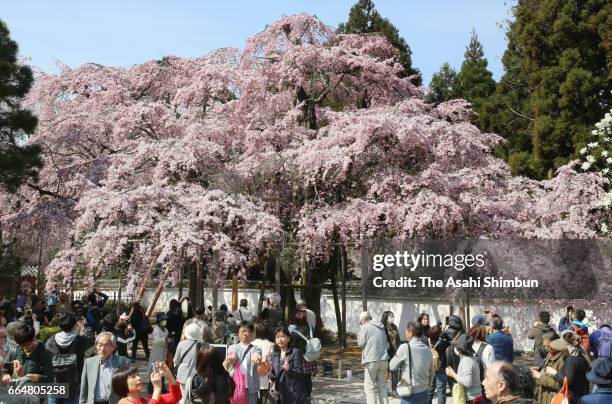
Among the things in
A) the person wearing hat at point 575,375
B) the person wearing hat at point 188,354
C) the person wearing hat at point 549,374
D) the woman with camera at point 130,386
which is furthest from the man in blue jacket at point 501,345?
the woman with camera at point 130,386

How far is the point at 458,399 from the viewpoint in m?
7.18

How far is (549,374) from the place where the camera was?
22.2 feet

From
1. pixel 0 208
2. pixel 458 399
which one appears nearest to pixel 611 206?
pixel 458 399

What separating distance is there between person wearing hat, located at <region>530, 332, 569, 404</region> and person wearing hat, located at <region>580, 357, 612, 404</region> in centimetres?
148

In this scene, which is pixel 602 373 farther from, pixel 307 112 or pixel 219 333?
pixel 307 112

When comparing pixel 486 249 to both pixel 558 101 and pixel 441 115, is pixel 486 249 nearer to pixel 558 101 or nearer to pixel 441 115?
pixel 441 115

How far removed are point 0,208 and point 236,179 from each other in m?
7.51

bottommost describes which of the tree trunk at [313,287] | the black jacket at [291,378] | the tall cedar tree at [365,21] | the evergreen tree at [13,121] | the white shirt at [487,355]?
the black jacket at [291,378]

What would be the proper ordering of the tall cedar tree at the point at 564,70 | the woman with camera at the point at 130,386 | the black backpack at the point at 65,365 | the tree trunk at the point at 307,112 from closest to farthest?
the woman with camera at the point at 130,386 < the black backpack at the point at 65,365 < the tree trunk at the point at 307,112 < the tall cedar tree at the point at 564,70

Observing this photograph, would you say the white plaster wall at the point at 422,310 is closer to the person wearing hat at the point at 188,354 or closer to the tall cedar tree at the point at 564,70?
the tall cedar tree at the point at 564,70

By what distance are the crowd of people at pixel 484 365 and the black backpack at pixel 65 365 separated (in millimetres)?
3411

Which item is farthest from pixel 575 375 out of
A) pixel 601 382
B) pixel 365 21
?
pixel 365 21

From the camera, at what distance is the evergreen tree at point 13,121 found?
50.1 ft

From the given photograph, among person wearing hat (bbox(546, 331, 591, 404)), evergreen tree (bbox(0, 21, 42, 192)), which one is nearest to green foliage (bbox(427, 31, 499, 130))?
evergreen tree (bbox(0, 21, 42, 192))
